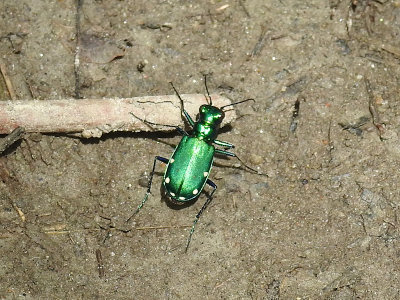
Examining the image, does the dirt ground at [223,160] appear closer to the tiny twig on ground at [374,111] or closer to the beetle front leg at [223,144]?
the tiny twig on ground at [374,111]

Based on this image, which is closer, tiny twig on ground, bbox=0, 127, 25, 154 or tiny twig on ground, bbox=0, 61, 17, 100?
tiny twig on ground, bbox=0, 127, 25, 154

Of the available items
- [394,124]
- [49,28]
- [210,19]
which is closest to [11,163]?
[49,28]

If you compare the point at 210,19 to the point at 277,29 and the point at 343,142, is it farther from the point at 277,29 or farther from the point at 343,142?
the point at 343,142

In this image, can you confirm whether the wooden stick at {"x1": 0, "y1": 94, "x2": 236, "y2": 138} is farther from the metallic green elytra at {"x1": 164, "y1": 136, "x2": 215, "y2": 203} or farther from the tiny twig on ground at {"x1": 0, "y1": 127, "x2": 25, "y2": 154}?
the metallic green elytra at {"x1": 164, "y1": 136, "x2": 215, "y2": 203}

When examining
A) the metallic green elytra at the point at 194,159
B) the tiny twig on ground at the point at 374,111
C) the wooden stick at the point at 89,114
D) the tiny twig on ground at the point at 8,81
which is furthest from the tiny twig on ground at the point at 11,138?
the tiny twig on ground at the point at 374,111

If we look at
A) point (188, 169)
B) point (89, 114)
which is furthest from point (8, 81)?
point (188, 169)

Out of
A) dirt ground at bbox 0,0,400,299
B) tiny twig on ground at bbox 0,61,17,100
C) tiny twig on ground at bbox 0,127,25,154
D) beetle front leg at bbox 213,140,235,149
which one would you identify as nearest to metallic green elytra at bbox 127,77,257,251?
beetle front leg at bbox 213,140,235,149
